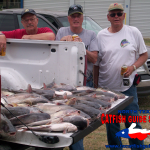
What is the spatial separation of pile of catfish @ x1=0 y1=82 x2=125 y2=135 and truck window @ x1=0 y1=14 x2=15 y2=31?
425 centimetres

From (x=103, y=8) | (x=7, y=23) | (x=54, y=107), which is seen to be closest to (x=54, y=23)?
(x=7, y=23)

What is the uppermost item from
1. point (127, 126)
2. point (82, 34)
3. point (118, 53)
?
point (82, 34)

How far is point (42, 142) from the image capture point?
2248mm

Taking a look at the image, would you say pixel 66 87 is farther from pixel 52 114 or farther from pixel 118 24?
pixel 118 24

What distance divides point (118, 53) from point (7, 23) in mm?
4420

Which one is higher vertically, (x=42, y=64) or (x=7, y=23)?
(x=7, y=23)

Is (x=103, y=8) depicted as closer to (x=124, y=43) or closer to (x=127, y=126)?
(x=124, y=43)

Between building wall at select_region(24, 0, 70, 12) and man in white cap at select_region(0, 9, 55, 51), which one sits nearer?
man in white cap at select_region(0, 9, 55, 51)

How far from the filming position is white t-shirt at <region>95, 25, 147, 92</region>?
4117 mm

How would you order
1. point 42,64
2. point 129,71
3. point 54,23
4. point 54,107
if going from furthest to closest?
point 54,23 → point 129,71 → point 42,64 → point 54,107

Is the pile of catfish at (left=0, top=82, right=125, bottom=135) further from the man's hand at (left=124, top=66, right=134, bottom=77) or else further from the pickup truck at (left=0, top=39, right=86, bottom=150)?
the man's hand at (left=124, top=66, right=134, bottom=77)

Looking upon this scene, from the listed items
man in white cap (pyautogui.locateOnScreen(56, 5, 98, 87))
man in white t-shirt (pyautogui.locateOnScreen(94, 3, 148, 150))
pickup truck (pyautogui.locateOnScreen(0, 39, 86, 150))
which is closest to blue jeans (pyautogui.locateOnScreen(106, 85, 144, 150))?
man in white t-shirt (pyautogui.locateOnScreen(94, 3, 148, 150))

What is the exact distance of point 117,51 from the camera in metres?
4.11

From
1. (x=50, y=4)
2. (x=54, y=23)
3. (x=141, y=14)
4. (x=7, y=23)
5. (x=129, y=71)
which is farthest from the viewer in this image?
(x=50, y=4)
